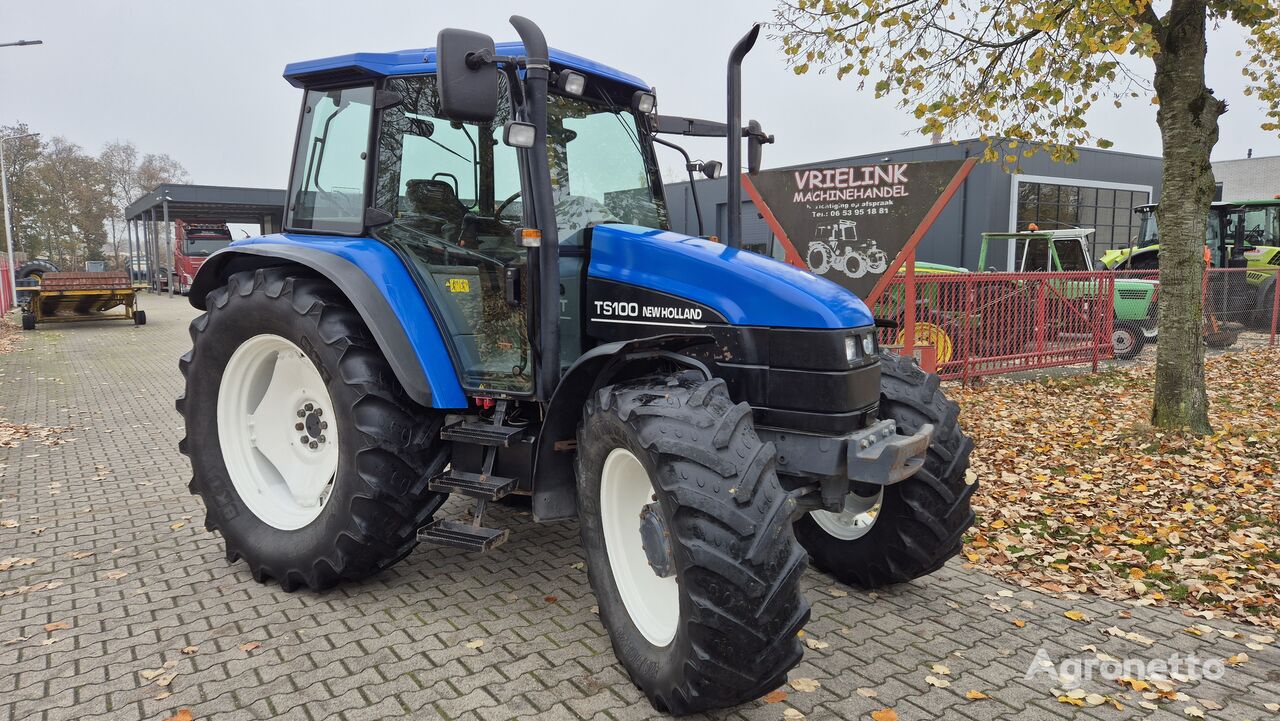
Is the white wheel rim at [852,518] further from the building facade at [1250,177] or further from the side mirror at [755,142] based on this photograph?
the building facade at [1250,177]

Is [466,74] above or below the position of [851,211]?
above

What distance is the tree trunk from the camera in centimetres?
645

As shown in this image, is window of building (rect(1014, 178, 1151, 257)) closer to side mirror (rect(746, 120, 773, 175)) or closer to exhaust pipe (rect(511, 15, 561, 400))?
side mirror (rect(746, 120, 773, 175))

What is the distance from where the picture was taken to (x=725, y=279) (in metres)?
3.10

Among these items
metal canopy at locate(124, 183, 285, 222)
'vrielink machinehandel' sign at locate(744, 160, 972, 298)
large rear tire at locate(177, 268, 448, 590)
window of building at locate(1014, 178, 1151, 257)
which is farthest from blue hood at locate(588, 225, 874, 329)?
metal canopy at locate(124, 183, 285, 222)

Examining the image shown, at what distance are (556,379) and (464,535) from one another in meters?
0.77

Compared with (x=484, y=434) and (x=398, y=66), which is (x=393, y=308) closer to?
(x=484, y=434)

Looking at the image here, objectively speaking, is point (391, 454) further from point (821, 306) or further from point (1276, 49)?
point (1276, 49)

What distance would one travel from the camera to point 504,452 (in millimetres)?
3650

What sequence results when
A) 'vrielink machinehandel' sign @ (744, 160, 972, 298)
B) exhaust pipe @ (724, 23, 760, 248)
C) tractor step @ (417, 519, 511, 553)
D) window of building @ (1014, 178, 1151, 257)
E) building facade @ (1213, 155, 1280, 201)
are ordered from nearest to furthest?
tractor step @ (417, 519, 511, 553) → exhaust pipe @ (724, 23, 760, 248) → 'vrielink machinehandel' sign @ (744, 160, 972, 298) → window of building @ (1014, 178, 1151, 257) → building facade @ (1213, 155, 1280, 201)

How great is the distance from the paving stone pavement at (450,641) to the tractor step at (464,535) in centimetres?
37

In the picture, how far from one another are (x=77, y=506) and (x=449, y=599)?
3.20 m

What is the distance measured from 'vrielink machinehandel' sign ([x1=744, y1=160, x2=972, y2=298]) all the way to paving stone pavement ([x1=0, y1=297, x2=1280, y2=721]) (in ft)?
10.1

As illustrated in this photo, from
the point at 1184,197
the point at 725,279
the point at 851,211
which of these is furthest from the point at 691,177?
the point at 1184,197
